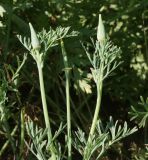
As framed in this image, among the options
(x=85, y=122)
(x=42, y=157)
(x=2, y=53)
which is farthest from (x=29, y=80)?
(x=42, y=157)

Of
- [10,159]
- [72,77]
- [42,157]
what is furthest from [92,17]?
[42,157]

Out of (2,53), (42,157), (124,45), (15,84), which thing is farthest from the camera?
(124,45)

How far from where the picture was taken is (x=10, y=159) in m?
2.04

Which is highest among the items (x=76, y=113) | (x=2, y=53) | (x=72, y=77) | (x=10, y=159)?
(x=2, y=53)

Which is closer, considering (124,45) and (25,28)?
(25,28)

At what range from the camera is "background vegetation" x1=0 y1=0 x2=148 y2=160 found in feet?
6.67

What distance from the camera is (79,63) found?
2023 mm

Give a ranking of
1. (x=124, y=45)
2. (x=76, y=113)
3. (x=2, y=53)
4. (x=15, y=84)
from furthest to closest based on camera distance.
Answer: (x=124, y=45) < (x=76, y=113) < (x=2, y=53) < (x=15, y=84)

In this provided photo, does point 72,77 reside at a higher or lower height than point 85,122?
higher

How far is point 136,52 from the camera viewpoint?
241 cm

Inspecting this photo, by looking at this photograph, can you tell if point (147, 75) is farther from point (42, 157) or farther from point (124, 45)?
point (42, 157)

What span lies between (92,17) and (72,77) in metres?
0.34

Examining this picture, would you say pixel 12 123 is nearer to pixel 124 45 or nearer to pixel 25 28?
pixel 25 28

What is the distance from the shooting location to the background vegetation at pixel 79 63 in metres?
2.03
